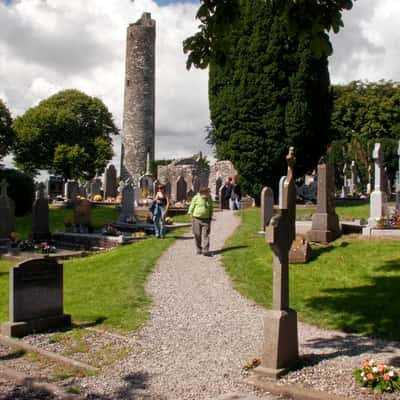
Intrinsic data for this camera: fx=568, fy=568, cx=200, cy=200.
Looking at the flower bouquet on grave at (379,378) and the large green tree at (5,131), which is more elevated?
the large green tree at (5,131)

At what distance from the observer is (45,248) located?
16.3 metres

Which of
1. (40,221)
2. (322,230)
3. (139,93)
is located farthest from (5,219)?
(139,93)

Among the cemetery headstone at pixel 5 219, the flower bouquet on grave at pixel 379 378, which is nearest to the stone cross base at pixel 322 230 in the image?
the flower bouquet on grave at pixel 379 378

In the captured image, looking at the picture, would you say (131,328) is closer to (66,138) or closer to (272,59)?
(272,59)

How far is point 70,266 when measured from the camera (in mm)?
13992

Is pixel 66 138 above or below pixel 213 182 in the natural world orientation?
above

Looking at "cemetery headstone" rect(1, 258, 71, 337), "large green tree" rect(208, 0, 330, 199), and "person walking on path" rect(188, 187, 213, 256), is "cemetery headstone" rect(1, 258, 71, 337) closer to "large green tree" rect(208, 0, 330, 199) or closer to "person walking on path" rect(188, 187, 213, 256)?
"person walking on path" rect(188, 187, 213, 256)

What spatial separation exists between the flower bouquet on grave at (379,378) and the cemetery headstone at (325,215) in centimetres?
837

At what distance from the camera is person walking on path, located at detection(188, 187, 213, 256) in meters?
13.5

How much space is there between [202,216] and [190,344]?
6.59 m

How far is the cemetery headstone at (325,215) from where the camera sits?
1366cm

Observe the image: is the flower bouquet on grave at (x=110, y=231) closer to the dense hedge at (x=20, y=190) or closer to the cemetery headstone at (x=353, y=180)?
the dense hedge at (x=20, y=190)

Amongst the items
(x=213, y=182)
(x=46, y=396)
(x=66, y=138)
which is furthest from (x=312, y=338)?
(x=66, y=138)

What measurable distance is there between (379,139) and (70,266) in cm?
3791
